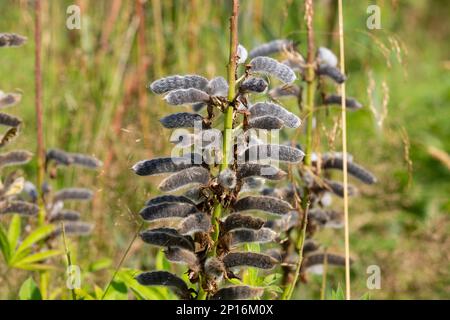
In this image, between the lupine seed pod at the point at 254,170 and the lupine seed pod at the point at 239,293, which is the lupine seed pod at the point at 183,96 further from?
the lupine seed pod at the point at 239,293

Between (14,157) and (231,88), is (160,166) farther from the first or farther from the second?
(14,157)

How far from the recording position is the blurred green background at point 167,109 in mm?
4055

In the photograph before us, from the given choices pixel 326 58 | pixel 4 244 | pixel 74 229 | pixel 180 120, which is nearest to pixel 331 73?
pixel 326 58

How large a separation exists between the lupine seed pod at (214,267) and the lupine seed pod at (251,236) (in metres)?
0.08

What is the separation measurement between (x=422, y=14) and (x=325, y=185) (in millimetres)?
5999

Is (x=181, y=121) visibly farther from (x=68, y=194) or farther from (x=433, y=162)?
(x=433, y=162)

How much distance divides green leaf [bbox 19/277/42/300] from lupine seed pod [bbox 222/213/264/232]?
97cm

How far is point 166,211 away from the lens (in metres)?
2.19

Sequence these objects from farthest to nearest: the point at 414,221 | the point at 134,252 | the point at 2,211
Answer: the point at 414,221 → the point at 134,252 → the point at 2,211
